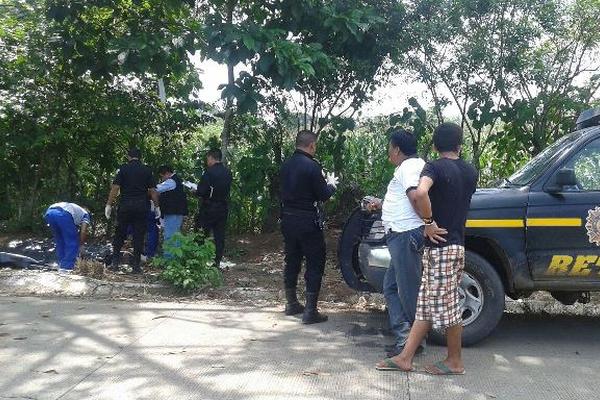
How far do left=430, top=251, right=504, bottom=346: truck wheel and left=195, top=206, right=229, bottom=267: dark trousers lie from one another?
4.19 metres

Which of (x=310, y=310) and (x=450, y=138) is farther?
(x=310, y=310)

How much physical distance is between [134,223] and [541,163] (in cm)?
548

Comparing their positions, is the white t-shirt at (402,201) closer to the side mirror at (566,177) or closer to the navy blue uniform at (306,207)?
→ the navy blue uniform at (306,207)

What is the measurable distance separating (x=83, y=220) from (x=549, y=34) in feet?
22.2

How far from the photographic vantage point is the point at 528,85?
30.6ft

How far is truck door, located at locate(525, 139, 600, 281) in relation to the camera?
5500 mm

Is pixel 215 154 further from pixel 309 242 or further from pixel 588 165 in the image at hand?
pixel 588 165

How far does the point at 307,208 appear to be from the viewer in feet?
20.7

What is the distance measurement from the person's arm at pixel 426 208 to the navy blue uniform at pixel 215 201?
15.0 ft

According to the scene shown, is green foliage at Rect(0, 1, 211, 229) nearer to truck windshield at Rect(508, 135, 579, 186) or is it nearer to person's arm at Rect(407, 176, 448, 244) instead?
truck windshield at Rect(508, 135, 579, 186)

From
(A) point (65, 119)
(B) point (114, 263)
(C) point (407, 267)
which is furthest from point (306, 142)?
(A) point (65, 119)

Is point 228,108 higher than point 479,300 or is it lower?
higher

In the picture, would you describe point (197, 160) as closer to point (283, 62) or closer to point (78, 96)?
point (78, 96)

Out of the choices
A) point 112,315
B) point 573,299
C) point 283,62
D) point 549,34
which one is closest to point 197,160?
point 283,62
